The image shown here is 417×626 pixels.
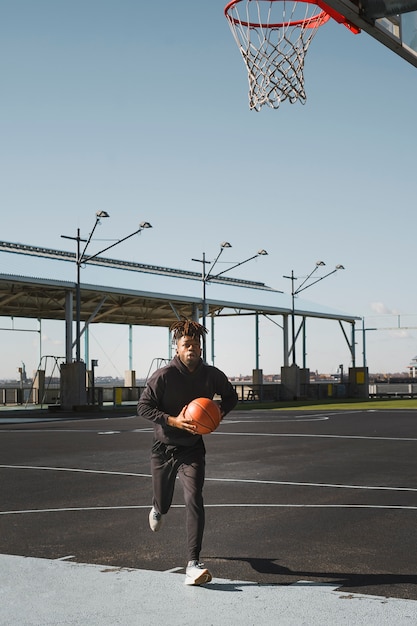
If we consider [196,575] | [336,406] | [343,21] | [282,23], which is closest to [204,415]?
[196,575]

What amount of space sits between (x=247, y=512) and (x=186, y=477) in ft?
10.5

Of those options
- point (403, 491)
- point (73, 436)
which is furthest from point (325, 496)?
point (73, 436)

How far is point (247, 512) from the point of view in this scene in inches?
380

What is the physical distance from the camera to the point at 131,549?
24.8ft

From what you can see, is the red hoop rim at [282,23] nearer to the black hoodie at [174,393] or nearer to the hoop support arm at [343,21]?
the hoop support arm at [343,21]

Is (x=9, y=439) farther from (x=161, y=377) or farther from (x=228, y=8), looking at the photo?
(x=161, y=377)

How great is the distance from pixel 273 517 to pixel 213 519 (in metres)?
0.65

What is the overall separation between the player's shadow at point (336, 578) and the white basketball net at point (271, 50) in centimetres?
1010

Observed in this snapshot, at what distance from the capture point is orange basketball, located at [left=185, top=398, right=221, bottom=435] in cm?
643

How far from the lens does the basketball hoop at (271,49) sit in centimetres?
1451

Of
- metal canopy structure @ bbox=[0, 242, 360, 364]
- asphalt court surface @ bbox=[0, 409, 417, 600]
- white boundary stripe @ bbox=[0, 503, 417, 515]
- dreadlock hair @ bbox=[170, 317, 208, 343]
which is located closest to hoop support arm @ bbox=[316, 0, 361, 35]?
dreadlock hair @ bbox=[170, 317, 208, 343]

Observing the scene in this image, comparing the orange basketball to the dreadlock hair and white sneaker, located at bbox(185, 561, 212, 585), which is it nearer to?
the dreadlock hair

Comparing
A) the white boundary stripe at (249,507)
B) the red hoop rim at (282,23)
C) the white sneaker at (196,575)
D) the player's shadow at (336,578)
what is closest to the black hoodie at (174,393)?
the white sneaker at (196,575)

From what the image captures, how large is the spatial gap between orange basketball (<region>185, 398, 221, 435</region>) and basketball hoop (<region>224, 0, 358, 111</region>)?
9.60 m
